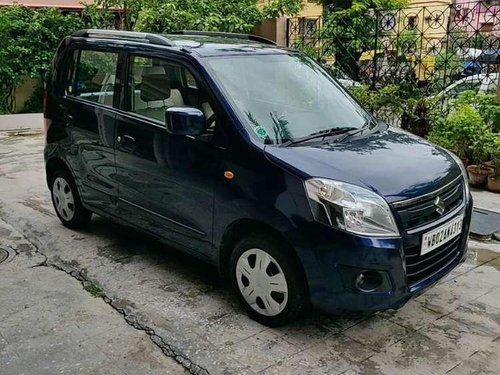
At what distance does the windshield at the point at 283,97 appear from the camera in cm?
327

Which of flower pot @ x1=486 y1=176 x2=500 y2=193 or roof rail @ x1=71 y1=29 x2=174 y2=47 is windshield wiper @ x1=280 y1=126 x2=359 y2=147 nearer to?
roof rail @ x1=71 y1=29 x2=174 y2=47

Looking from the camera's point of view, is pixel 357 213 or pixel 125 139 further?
pixel 125 139

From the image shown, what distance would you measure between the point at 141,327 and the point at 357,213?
4.86 ft

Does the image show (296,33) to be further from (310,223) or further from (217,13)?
(310,223)

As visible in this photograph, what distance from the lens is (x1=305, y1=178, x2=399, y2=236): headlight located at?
273 centimetres

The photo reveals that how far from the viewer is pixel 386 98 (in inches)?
279

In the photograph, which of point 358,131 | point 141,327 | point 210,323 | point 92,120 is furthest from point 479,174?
point 141,327

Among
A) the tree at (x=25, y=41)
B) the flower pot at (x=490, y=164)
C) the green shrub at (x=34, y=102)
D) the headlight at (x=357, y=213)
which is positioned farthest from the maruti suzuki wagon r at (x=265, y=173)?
the green shrub at (x=34, y=102)

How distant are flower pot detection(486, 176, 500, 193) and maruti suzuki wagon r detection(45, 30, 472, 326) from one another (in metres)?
2.74

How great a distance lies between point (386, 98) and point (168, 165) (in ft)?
14.4

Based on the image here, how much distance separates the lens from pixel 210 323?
323 centimetres

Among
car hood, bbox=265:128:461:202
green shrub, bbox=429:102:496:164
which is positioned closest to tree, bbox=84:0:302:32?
green shrub, bbox=429:102:496:164

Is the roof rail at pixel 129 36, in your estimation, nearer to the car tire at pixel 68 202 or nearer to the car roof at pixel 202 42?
the car roof at pixel 202 42

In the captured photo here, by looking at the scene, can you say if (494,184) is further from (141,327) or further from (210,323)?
(141,327)
